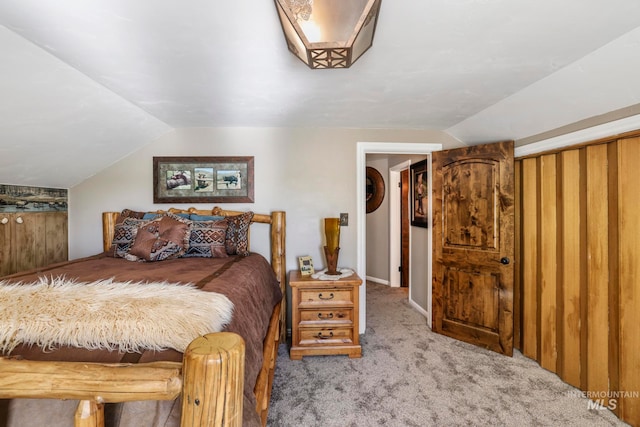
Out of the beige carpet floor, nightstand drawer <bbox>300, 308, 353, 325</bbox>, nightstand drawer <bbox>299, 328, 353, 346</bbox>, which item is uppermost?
nightstand drawer <bbox>300, 308, 353, 325</bbox>

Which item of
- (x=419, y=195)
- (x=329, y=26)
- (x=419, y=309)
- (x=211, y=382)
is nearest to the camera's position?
(x=211, y=382)

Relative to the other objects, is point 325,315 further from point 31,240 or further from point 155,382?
point 31,240

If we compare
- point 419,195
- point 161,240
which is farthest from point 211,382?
point 419,195

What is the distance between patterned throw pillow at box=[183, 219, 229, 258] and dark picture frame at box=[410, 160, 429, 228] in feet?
7.80

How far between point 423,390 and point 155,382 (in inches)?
77.0

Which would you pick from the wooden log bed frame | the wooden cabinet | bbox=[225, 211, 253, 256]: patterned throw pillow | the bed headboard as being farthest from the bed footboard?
the wooden cabinet

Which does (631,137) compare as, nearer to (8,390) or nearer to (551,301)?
(551,301)

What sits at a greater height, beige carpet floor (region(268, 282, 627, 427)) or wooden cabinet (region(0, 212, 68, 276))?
wooden cabinet (region(0, 212, 68, 276))

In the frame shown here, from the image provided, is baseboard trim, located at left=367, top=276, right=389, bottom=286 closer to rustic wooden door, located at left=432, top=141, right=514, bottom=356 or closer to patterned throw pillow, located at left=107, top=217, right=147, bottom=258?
rustic wooden door, located at left=432, top=141, right=514, bottom=356

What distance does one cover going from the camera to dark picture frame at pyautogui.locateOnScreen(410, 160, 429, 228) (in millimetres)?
3520

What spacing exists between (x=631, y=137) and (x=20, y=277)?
3619 millimetres

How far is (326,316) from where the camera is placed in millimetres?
2422

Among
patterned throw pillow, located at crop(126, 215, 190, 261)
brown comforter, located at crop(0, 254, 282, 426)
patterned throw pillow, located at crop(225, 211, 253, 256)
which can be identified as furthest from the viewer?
patterned throw pillow, located at crop(225, 211, 253, 256)

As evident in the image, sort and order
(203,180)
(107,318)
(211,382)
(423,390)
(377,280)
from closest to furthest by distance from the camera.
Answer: (211,382) → (107,318) → (423,390) → (203,180) → (377,280)
